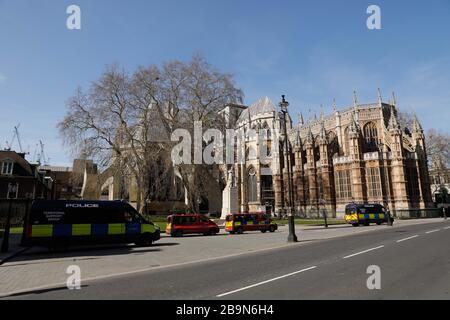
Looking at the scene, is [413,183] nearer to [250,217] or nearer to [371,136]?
[371,136]

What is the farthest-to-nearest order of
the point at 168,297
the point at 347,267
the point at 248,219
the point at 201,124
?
the point at 201,124
the point at 248,219
the point at 347,267
the point at 168,297

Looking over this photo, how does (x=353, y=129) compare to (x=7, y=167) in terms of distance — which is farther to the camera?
(x=353, y=129)

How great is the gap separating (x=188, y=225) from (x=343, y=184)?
3393 cm

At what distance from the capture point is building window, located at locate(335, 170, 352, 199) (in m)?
49.2

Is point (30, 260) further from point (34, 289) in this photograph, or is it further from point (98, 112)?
point (98, 112)

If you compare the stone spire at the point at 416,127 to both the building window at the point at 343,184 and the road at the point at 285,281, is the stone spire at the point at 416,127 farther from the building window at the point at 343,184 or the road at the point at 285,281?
the road at the point at 285,281

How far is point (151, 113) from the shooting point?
33.1 metres

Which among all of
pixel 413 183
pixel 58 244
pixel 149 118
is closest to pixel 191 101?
pixel 149 118

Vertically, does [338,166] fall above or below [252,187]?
above

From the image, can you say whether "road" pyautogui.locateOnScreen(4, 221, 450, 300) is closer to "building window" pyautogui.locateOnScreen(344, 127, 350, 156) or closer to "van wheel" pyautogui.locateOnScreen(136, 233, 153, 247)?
"van wheel" pyautogui.locateOnScreen(136, 233, 153, 247)

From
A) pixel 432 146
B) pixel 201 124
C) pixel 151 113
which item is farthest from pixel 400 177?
pixel 151 113

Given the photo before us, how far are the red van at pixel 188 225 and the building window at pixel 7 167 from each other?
2791 centimetres

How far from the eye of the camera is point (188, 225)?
2470 centimetres
